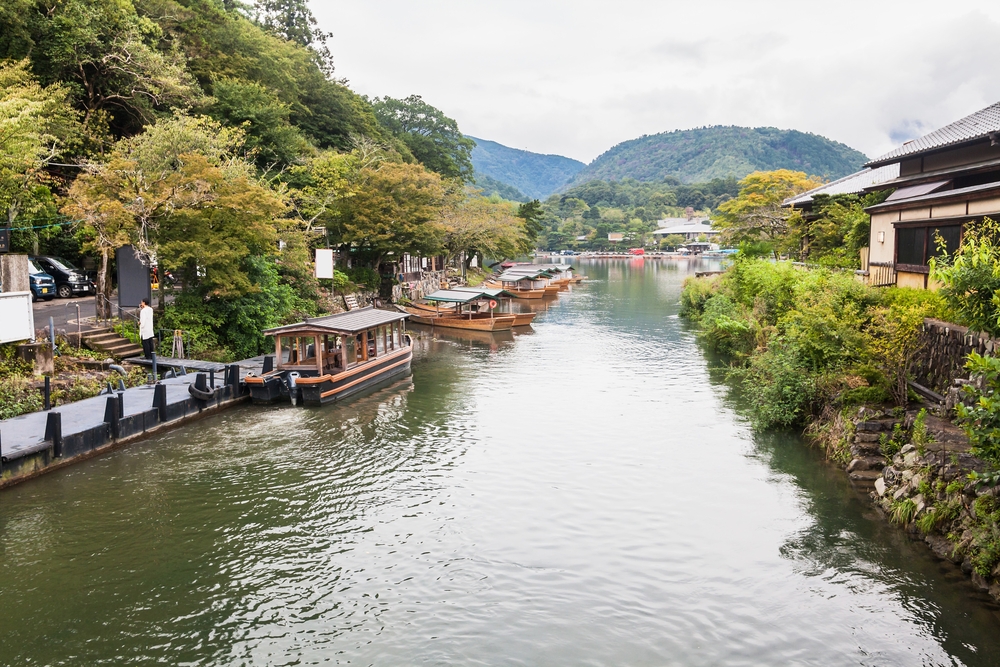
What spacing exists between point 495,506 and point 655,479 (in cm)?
403

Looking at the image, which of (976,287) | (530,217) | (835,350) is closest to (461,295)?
(835,350)

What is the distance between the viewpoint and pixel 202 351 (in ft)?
82.1

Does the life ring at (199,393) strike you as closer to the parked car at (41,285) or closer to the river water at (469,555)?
the river water at (469,555)

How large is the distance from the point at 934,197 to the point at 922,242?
4.59 feet

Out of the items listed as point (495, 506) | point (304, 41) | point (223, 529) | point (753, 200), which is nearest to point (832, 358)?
point (495, 506)

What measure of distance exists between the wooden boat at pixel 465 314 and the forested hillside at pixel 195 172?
16.2 feet

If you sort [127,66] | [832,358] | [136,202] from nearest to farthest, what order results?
[832,358]
[136,202]
[127,66]

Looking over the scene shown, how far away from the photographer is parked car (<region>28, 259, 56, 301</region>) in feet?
93.4

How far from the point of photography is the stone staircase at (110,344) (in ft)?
72.8

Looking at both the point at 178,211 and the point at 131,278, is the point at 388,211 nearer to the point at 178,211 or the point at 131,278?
the point at 178,211

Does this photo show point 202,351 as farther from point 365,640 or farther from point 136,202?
point 365,640

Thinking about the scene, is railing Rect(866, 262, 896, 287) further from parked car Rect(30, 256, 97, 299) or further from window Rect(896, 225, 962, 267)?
parked car Rect(30, 256, 97, 299)

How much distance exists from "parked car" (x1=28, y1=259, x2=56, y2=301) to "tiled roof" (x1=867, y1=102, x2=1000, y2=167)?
34904 millimetres

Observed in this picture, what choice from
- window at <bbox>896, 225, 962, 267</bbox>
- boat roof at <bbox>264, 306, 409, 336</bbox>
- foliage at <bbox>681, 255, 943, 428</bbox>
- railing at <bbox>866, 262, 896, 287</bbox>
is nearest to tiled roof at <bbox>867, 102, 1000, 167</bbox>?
window at <bbox>896, 225, 962, 267</bbox>
